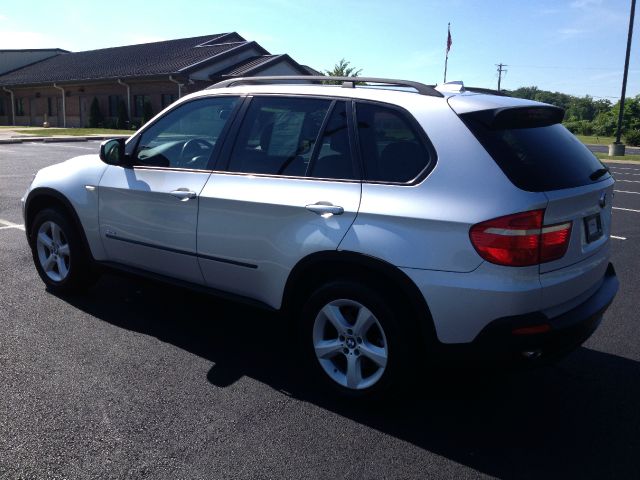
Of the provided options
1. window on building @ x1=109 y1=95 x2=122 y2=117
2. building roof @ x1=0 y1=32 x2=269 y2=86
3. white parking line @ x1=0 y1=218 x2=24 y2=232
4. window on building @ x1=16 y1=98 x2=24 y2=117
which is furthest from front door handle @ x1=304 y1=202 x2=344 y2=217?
window on building @ x1=16 y1=98 x2=24 y2=117

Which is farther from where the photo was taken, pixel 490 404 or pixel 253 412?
pixel 490 404

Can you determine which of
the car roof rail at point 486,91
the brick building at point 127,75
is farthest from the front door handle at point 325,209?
the brick building at point 127,75

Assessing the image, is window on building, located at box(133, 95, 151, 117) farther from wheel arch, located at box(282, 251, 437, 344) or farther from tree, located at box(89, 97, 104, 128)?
wheel arch, located at box(282, 251, 437, 344)

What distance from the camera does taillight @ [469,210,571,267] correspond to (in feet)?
9.33

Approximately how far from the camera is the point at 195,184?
401cm

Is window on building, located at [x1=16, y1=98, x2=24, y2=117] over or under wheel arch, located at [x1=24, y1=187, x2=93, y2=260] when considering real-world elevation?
over

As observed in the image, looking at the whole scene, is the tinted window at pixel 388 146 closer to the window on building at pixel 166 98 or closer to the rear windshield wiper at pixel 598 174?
the rear windshield wiper at pixel 598 174

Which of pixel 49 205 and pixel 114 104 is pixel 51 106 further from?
pixel 49 205

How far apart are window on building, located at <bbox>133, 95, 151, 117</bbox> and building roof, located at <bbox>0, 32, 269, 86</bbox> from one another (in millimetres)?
1442

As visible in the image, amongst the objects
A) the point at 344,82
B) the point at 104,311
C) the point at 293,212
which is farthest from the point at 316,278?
the point at 104,311

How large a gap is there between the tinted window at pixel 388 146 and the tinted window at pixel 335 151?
3.8 inches

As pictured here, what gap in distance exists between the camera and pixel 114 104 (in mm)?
40688

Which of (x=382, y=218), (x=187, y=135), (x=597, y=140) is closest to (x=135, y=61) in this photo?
(x=597, y=140)

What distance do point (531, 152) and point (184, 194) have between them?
2.24 metres
